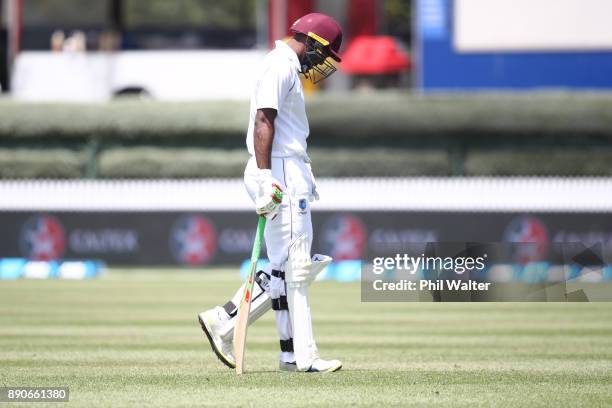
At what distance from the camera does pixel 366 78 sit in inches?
1083

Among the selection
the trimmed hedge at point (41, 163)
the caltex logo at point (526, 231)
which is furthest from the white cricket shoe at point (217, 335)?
the trimmed hedge at point (41, 163)

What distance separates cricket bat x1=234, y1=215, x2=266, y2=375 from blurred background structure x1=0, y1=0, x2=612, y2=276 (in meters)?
11.8

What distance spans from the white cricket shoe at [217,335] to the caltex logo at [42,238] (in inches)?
549

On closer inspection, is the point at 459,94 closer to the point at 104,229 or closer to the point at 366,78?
the point at 366,78

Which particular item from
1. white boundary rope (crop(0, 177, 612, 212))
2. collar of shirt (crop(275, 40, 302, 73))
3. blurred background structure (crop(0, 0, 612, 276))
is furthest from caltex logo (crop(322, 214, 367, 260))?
collar of shirt (crop(275, 40, 302, 73))

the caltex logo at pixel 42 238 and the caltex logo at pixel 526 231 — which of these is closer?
the caltex logo at pixel 526 231

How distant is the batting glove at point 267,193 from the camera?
8820 millimetres

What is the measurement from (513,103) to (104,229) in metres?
7.29

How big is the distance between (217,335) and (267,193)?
1121 mm

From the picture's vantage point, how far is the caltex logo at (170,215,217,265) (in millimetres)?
22781

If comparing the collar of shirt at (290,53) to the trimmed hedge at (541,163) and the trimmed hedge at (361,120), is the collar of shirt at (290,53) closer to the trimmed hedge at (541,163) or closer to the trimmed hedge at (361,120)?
the trimmed hedge at (361,120)

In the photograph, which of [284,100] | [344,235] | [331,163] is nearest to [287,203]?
[284,100]

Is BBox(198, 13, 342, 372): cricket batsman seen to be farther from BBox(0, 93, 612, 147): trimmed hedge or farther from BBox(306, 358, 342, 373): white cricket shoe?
BBox(0, 93, 612, 147): trimmed hedge

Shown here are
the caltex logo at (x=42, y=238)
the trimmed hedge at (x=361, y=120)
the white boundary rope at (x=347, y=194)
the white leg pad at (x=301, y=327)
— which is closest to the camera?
the white leg pad at (x=301, y=327)
